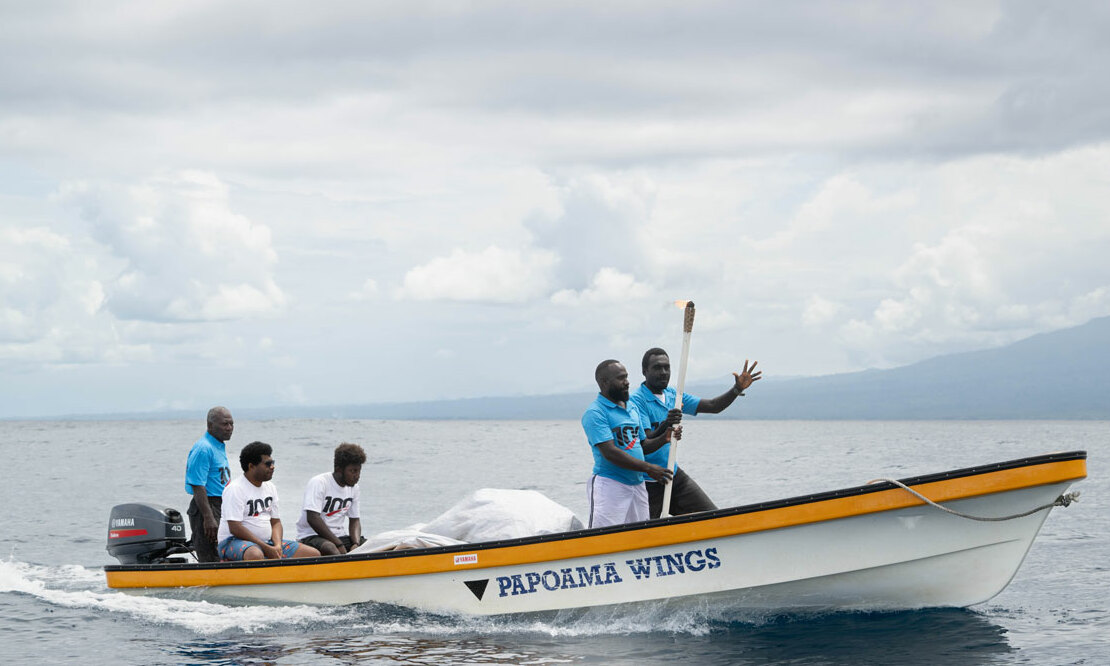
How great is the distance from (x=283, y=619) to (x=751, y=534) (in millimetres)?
4837

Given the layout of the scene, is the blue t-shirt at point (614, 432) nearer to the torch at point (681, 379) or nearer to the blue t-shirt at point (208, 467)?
the torch at point (681, 379)

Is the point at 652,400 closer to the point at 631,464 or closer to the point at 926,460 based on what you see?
the point at 631,464

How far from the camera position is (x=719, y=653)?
9.24 meters

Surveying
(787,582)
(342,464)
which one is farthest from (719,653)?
(342,464)

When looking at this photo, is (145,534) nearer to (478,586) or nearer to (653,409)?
(478,586)

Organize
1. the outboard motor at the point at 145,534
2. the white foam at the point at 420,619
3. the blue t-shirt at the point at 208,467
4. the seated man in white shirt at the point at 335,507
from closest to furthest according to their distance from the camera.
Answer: the white foam at the point at 420,619
the seated man in white shirt at the point at 335,507
the blue t-shirt at the point at 208,467
the outboard motor at the point at 145,534

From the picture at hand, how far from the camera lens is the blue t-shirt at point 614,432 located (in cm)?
931

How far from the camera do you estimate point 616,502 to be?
31.9ft

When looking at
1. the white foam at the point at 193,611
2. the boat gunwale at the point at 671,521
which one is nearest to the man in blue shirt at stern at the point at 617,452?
the boat gunwale at the point at 671,521

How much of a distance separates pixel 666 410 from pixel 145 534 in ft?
20.7

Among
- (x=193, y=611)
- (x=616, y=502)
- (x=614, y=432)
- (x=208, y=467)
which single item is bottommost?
(x=193, y=611)

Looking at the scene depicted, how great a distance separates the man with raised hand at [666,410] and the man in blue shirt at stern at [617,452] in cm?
17

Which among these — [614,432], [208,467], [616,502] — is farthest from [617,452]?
[208,467]

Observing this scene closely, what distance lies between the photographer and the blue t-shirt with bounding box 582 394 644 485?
9312 mm
